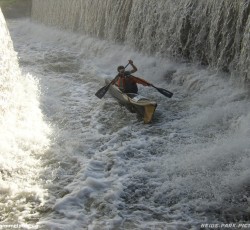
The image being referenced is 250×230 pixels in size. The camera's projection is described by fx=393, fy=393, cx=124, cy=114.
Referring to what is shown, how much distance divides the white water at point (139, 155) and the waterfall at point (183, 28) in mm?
478

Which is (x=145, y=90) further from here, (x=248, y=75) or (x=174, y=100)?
(x=248, y=75)

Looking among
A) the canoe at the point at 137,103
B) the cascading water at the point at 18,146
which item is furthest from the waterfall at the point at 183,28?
the cascading water at the point at 18,146

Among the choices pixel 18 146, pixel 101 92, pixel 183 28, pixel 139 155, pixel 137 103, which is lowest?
pixel 18 146

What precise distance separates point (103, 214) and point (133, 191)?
81 centimetres

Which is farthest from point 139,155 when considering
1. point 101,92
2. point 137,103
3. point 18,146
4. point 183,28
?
point 183,28

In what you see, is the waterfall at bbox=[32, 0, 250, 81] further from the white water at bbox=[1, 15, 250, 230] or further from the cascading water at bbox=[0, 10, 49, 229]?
the cascading water at bbox=[0, 10, 49, 229]

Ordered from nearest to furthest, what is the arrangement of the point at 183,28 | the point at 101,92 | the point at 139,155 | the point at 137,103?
the point at 139,155, the point at 137,103, the point at 101,92, the point at 183,28

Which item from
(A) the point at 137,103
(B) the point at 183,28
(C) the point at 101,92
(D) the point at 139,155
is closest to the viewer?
(D) the point at 139,155

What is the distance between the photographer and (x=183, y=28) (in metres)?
12.2

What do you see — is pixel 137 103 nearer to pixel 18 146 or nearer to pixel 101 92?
pixel 101 92

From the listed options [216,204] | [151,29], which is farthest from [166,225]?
[151,29]

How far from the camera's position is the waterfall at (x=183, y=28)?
33.1 feet

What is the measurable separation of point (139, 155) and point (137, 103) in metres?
2.15

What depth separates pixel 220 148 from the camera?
24.5ft
